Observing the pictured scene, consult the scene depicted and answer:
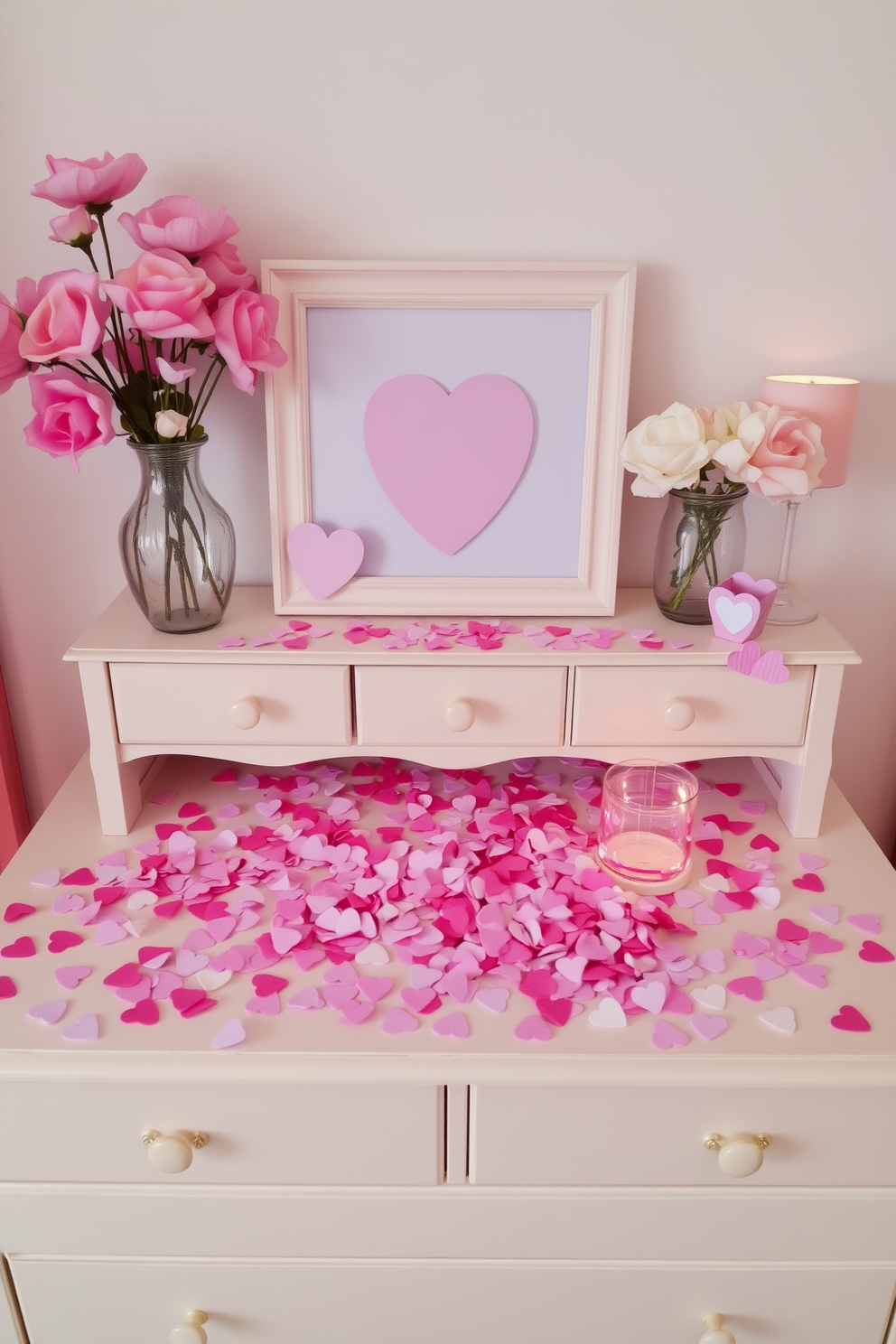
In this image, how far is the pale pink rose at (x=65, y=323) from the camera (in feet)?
3.61

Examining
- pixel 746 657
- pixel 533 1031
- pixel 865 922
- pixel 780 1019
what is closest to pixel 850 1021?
pixel 780 1019

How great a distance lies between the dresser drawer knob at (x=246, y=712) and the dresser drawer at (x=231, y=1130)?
444 mm

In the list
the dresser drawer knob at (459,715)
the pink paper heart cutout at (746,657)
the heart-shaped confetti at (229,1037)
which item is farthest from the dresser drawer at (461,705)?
Result: the heart-shaped confetti at (229,1037)

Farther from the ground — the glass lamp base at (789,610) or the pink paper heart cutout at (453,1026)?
the glass lamp base at (789,610)

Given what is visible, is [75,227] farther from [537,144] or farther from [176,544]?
[537,144]

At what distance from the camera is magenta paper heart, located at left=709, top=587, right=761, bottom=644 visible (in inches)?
49.2

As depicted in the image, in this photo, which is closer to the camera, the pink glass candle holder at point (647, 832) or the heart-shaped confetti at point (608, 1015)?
the heart-shaped confetti at point (608, 1015)

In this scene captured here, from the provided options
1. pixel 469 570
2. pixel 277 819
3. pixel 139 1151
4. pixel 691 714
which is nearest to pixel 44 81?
pixel 469 570

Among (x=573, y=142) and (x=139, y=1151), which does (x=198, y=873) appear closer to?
(x=139, y=1151)

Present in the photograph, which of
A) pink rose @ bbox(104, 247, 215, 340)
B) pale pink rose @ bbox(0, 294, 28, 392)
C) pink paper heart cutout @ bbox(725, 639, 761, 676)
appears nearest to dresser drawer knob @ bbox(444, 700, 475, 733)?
pink paper heart cutout @ bbox(725, 639, 761, 676)

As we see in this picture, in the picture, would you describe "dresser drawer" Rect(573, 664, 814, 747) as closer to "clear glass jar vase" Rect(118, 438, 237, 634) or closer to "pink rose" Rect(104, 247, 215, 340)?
"clear glass jar vase" Rect(118, 438, 237, 634)

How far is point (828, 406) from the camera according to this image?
1261 millimetres

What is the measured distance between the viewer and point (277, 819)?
137cm

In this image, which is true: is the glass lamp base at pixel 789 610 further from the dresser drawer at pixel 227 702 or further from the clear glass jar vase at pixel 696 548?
the dresser drawer at pixel 227 702
